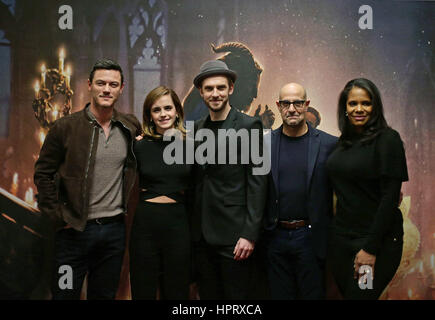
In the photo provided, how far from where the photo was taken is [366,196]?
2508mm

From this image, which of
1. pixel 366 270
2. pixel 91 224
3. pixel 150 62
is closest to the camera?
pixel 366 270

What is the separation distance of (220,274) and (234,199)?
0.61 meters

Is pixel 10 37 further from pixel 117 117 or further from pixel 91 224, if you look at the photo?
pixel 91 224

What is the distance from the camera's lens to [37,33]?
3254mm

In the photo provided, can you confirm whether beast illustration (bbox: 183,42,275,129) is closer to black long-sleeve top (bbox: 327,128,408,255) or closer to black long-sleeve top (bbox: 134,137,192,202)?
black long-sleeve top (bbox: 134,137,192,202)

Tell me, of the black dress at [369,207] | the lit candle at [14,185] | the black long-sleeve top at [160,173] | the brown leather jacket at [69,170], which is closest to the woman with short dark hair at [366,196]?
the black dress at [369,207]

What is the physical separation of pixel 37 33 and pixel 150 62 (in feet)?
3.66

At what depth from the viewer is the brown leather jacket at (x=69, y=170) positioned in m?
2.61

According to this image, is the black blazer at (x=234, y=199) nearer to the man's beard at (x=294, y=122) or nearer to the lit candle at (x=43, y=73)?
the man's beard at (x=294, y=122)

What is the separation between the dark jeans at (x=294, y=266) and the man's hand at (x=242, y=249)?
241 millimetres

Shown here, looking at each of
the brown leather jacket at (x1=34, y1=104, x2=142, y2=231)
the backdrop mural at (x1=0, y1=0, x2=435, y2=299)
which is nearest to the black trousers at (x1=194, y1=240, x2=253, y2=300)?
the brown leather jacket at (x1=34, y1=104, x2=142, y2=231)

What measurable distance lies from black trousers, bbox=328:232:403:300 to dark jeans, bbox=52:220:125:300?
168cm

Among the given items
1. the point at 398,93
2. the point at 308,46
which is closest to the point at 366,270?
the point at 398,93

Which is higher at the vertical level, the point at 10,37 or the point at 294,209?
the point at 10,37
